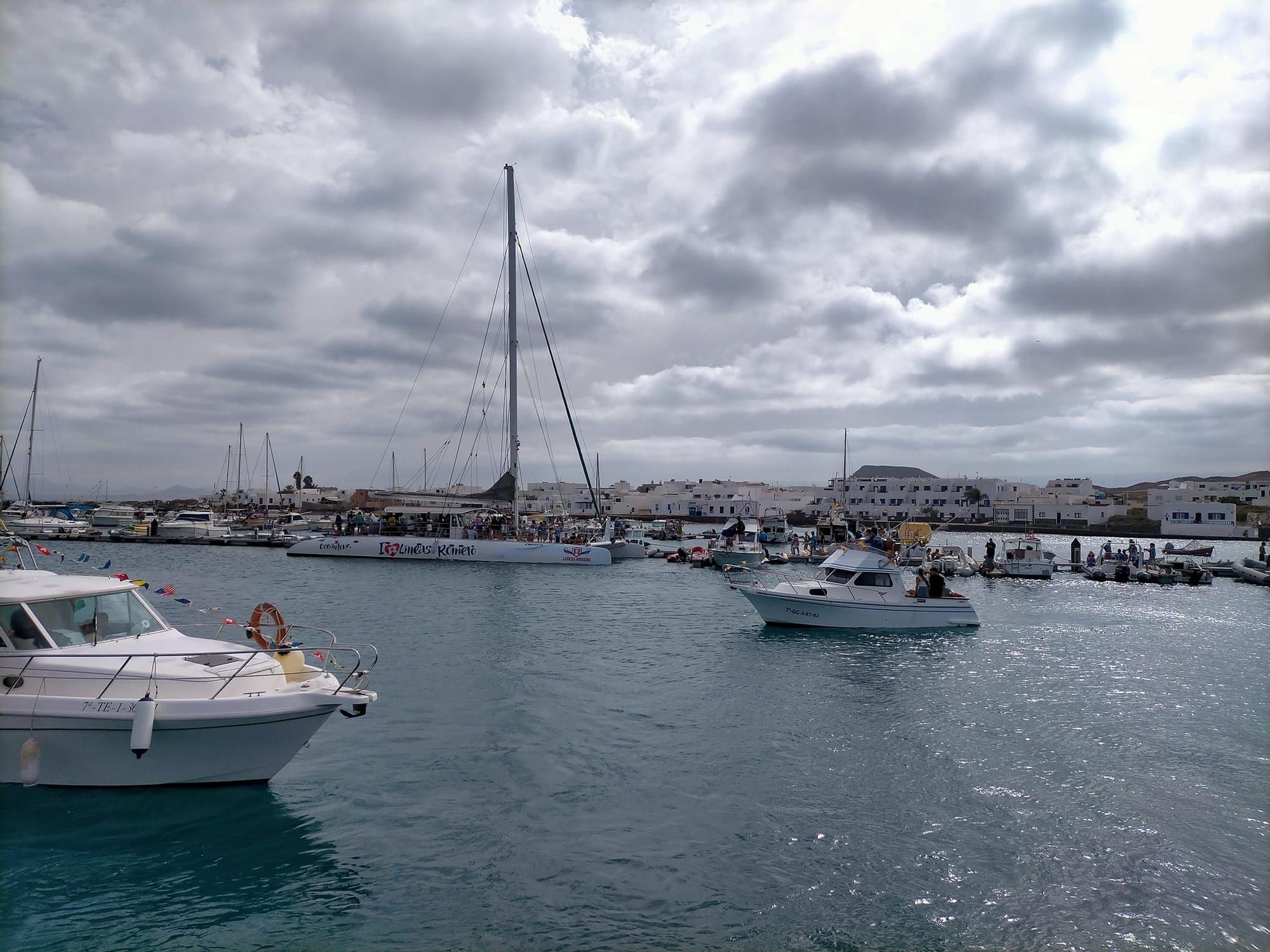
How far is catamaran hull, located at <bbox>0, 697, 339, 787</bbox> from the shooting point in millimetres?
10383

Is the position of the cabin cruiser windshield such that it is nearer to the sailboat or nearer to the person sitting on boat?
the person sitting on boat

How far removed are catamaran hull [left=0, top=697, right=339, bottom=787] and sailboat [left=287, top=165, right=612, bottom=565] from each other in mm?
42126

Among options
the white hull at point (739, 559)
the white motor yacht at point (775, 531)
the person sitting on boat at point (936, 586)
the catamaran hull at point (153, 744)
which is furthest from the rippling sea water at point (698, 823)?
the white motor yacht at point (775, 531)

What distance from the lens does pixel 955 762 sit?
1383 cm

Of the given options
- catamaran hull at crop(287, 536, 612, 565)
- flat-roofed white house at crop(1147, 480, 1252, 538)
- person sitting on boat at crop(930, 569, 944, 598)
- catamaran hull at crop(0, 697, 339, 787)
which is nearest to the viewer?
catamaran hull at crop(0, 697, 339, 787)

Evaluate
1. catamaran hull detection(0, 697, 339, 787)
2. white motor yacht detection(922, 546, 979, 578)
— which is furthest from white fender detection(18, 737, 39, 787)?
white motor yacht detection(922, 546, 979, 578)

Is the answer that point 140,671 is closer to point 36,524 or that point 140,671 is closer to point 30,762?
point 30,762

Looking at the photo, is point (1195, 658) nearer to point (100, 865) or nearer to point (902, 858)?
point (902, 858)

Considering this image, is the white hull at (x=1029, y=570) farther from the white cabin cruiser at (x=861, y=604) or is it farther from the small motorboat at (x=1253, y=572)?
the white cabin cruiser at (x=861, y=604)

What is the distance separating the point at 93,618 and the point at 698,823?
1015 cm

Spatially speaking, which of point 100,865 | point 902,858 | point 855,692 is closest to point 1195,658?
point 855,692

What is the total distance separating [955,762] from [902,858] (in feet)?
14.6

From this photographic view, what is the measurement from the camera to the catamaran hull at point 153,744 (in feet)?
34.1

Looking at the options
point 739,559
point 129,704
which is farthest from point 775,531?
point 129,704
